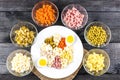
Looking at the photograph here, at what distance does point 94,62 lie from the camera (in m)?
2.40

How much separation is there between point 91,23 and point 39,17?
0.31 metres

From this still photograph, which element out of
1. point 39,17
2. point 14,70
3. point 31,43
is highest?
point 39,17

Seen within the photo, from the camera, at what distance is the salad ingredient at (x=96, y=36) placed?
242cm

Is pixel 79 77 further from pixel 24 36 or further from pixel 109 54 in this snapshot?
pixel 24 36

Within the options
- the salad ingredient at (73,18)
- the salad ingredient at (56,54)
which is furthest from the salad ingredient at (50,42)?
the salad ingredient at (73,18)

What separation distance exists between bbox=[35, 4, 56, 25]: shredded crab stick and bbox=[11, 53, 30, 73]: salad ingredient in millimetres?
233

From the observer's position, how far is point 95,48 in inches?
97.0

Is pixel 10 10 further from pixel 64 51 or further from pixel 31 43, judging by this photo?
pixel 64 51

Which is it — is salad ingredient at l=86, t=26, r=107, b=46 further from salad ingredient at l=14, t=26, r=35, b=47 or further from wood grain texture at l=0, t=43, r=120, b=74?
salad ingredient at l=14, t=26, r=35, b=47

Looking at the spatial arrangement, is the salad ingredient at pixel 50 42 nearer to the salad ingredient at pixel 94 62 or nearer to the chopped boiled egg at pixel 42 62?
the chopped boiled egg at pixel 42 62

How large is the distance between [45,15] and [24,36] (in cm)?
17

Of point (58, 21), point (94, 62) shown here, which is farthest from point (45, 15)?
point (94, 62)

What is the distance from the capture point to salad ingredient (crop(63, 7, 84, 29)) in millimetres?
2424

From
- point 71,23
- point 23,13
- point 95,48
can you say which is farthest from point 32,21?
point 95,48
